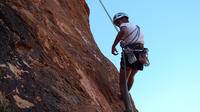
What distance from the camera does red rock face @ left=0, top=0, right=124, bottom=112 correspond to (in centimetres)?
398

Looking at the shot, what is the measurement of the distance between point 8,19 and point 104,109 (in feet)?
7.42

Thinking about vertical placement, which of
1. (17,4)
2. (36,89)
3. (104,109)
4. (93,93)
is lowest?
(104,109)

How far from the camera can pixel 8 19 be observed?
15.7 ft

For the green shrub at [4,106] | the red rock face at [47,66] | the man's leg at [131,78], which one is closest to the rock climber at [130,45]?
the man's leg at [131,78]

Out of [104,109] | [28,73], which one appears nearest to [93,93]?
[104,109]

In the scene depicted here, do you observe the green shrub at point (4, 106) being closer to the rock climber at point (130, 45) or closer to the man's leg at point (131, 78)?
the rock climber at point (130, 45)

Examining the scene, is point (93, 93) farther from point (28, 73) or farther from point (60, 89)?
point (28, 73)

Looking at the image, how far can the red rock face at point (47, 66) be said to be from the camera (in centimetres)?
398

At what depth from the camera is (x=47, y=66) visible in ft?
16.0

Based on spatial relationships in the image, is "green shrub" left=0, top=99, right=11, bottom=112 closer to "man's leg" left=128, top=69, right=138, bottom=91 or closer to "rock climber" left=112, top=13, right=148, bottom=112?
"rock climber" left=112, top=13, right=148, bottom=112

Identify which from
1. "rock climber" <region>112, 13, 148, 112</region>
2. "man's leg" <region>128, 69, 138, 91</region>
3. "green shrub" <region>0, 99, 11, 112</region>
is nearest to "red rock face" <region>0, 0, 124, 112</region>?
"green shrub" <region>0, 99, 11, 112</region>

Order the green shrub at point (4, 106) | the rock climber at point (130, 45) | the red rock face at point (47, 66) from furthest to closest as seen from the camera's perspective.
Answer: the rock climber at point (130, 45), the red rock face at point (47, 66), the green shrub at point (4, 106)

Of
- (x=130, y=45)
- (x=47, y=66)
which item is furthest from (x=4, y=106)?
(x=130, y=45)

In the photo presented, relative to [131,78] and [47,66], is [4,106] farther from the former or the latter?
[131,78]
